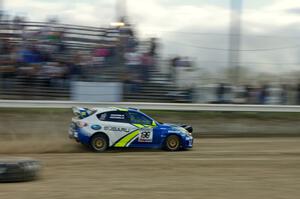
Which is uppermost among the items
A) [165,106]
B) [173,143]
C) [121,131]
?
[165,106]

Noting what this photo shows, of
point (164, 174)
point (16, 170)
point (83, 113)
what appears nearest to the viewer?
point (16, 170)

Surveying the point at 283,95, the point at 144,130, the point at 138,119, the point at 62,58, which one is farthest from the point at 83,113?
the point at 283,95

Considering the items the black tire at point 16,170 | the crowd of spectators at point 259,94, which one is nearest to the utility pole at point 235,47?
the crowd of spectators at point 259,94

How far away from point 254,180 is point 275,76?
11.9 meters

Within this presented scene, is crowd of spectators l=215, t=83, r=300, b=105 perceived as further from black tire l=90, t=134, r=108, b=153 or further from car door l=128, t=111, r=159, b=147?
black tire l=90, t=134, r=108, b=153

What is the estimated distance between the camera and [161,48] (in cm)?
1986

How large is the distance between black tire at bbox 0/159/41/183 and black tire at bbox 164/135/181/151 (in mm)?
6267

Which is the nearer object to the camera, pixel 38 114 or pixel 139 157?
pixel 139 157

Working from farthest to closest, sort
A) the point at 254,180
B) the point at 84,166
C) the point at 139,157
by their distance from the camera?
1. the point at 139,157
2. the point at 84,166
3. the point at 254,180

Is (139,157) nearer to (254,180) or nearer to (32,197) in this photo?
(254,180)

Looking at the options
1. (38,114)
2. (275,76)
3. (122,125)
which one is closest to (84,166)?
(122,125)

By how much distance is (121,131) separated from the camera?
47.4ft

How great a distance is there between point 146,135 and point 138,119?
0.48m

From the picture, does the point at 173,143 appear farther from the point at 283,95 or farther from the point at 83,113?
the point at 283,95
